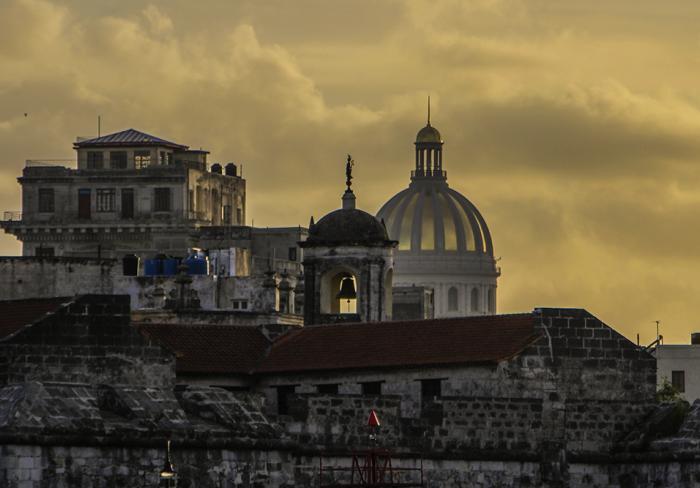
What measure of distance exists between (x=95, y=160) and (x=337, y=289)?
67433 mm

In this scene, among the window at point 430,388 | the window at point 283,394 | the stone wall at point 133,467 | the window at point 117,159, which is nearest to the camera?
the stone wall at point 133,467

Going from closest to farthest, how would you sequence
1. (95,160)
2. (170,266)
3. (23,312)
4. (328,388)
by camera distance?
1. (23,312)
2. (328,388)
3. (170,266)
4. (95,160)

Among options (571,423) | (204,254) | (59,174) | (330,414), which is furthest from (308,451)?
(59,174)

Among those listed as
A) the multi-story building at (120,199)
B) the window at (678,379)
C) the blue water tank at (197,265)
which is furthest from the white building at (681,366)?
the multi-story building at (120,199)

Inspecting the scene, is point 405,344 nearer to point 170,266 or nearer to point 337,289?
point 337,289

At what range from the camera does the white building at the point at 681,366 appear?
13475 cm

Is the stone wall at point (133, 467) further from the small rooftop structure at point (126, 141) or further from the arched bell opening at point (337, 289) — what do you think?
the small rooftop structure at point (126, 141)

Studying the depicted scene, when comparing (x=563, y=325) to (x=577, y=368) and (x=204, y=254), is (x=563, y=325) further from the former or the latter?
(x=204, y=254)

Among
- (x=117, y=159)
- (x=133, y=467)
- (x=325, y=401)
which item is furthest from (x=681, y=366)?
(x=133, y=467)

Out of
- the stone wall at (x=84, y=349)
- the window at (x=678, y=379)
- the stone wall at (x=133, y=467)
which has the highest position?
the window at (x=678, y=379)

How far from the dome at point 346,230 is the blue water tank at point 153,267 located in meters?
26.7

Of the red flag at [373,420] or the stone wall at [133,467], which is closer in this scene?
the stone wall at [133,467]

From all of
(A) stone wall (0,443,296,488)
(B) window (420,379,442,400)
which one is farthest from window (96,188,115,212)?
(A) stone wall (0,443,296,488)

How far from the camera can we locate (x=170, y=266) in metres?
131
